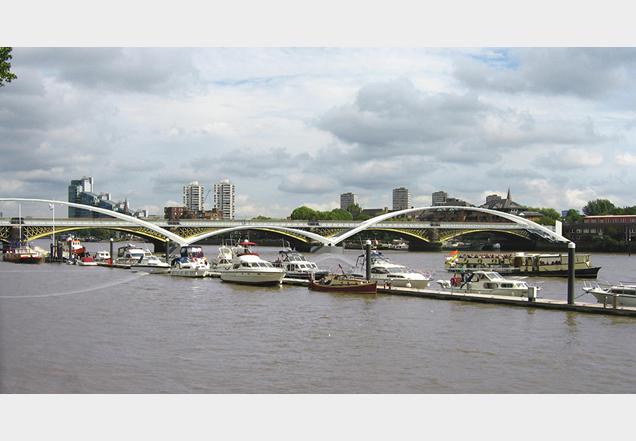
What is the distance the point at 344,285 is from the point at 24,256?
132 feet

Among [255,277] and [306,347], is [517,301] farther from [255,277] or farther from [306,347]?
[255,277]

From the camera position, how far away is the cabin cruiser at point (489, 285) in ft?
97.8

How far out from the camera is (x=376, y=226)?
3573 inches

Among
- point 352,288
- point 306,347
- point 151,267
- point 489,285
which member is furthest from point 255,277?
point 306,347

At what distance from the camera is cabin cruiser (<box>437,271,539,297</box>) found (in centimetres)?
2980

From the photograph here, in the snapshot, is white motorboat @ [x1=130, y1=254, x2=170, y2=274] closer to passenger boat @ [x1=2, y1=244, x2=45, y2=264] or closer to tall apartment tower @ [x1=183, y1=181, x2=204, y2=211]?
passenger boat @ [x1=2, y1=244, x2=45, y2=264]

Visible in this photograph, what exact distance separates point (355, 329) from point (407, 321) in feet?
8.53

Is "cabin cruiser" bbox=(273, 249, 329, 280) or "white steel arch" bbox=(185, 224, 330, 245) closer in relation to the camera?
"cabin cruiser" bbox=(273, 249, 329, 280)

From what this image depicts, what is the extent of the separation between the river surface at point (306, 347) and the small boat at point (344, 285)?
1.45m

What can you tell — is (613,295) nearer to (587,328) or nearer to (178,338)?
(587,328)

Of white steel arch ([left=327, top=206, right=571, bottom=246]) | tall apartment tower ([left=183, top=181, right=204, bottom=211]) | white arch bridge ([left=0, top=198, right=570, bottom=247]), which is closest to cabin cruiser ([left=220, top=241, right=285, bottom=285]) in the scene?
white arch bridge ([left=0, top=198, right=570, bottom=247])

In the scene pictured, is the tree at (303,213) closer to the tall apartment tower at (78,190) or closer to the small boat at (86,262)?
the tall apartment tower at (78,190)

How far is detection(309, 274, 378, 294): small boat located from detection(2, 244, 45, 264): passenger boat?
3725 centimetres

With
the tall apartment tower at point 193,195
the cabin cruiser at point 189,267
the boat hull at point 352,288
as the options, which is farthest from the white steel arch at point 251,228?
the tall apartment tower at point 193,195
